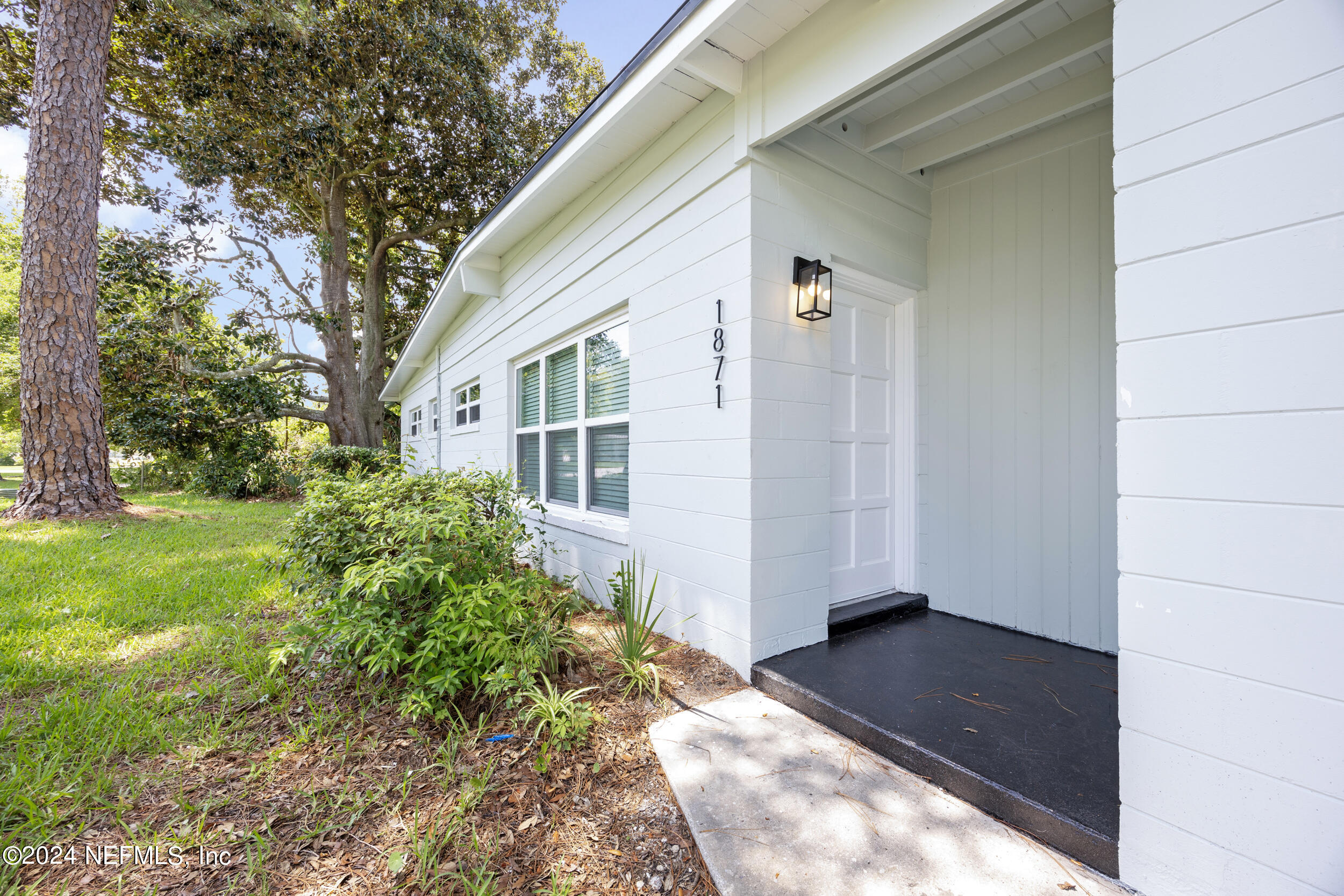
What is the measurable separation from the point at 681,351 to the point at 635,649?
5.33ft

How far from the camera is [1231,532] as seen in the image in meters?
1.20

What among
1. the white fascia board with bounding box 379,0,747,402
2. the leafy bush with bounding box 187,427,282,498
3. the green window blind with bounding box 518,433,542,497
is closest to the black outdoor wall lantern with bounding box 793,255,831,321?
the white fascia board with bounding box 379,0,747,402

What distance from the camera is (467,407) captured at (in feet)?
24.7

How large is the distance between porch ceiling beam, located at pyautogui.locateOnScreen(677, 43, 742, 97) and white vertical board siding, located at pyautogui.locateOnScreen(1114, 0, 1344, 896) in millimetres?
1632

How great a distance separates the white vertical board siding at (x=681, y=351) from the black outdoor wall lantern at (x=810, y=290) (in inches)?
12.8

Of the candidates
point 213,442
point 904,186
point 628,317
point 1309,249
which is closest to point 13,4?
point 213,442

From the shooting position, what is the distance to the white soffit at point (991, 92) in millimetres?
2217

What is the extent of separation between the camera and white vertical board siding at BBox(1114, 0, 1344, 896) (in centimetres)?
109

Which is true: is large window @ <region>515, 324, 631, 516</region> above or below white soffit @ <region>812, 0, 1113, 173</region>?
below

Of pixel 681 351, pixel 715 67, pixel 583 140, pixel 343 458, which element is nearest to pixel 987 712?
pixel 681 351

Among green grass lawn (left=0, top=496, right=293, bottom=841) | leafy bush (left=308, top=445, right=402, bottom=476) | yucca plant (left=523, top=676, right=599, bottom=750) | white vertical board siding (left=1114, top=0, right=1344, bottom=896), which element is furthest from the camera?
leafy bush (left=308, top=445, right=402, bottom=476)

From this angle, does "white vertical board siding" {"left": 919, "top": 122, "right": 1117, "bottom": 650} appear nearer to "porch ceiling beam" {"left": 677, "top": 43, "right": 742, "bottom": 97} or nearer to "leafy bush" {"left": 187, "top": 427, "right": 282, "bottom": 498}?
"porch ceiling beam" {"left": 677, "top": 43, "right": 742, "bottom": 97}

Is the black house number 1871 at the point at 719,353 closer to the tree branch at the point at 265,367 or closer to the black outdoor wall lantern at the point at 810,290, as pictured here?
the black outdoor wall lantern at the point at 810,290

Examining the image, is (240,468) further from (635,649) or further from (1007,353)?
(1007,353)
